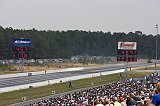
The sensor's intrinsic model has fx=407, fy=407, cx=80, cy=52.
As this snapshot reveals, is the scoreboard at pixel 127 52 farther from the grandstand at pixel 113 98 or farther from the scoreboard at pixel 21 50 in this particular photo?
the grandstand at pixel 113 98

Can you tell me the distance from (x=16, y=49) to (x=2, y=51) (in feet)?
184

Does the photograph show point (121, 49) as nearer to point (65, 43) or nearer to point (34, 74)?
point (34, 74)

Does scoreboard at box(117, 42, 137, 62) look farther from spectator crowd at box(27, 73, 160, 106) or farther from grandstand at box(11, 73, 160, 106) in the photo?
spectator crowd at box(27, 73, 160, 106)

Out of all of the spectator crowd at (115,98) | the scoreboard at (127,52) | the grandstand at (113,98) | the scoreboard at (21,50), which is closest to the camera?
the spectator crowd at (115,98)

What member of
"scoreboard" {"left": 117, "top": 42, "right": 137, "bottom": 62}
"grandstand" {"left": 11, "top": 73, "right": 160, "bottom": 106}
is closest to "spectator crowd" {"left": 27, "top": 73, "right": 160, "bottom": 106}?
"grandstand" {"left": 11, "top": 73, "right": 160, "bottom": 106}

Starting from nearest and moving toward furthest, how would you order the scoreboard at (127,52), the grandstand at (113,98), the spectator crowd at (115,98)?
the spectator crowd at (115,98) < the grandstand at (113,98) < the scoreboard at (127,52)

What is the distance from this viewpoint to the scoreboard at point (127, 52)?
64438 millimetres

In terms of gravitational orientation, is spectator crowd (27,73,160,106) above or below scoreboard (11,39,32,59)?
below

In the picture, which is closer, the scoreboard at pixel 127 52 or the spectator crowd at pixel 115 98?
the spectator crowd at pixel 115 98

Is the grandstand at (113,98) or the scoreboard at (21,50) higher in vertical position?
the scoreboard at (21,50)

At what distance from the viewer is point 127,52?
6469 cm

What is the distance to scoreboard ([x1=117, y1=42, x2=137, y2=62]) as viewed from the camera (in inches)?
2537

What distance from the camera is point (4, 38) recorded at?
13125 centimetres

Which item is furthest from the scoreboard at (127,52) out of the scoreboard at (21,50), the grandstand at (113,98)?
the grandstand at (113,98)
